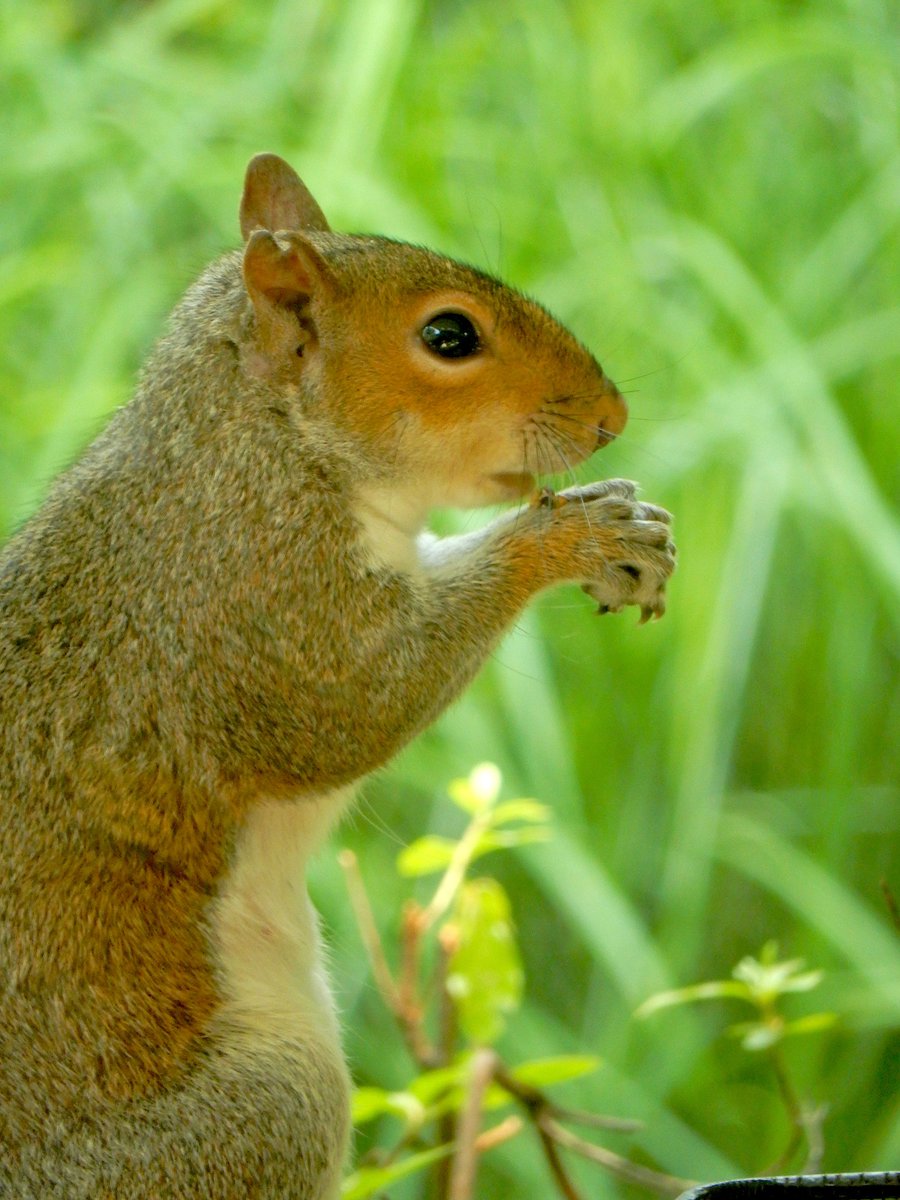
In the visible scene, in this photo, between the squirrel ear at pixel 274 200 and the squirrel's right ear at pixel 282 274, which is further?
the squirrel ear at pixel 274 200

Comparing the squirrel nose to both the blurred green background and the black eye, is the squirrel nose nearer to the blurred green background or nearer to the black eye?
the black eye

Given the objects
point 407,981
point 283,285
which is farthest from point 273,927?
point 283,285

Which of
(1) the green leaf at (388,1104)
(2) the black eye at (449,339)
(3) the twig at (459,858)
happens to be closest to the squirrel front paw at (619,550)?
(2) the black eye at (449,339)

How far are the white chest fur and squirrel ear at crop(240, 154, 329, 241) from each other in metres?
0.53

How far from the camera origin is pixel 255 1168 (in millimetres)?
1227

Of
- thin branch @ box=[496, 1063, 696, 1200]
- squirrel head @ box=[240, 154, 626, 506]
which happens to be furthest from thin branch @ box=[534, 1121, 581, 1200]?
squirrel head @ box=[240, 154, 626, 506]

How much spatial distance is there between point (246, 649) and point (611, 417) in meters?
→ 0.39

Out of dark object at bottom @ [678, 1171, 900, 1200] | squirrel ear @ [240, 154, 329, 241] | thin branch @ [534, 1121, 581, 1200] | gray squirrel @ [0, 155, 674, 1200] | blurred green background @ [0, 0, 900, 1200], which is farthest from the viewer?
blurred green background @ [0, 0, 900, 1200]

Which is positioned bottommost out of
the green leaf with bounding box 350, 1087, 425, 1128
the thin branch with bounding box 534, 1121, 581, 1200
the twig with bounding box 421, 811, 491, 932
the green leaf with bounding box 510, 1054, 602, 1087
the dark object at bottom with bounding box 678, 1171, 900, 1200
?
the dark object at bottom with bounding box 678, 1171, 900, 1200

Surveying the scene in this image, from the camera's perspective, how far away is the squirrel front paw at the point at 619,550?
138 cm

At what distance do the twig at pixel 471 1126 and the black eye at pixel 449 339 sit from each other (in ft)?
1.99

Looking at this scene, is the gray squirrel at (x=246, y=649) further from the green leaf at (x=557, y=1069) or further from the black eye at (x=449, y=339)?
the green leaf at (x=557, y=1069)

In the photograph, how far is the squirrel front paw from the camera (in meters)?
1.38

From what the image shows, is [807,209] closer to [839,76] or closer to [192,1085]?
[839,76]
